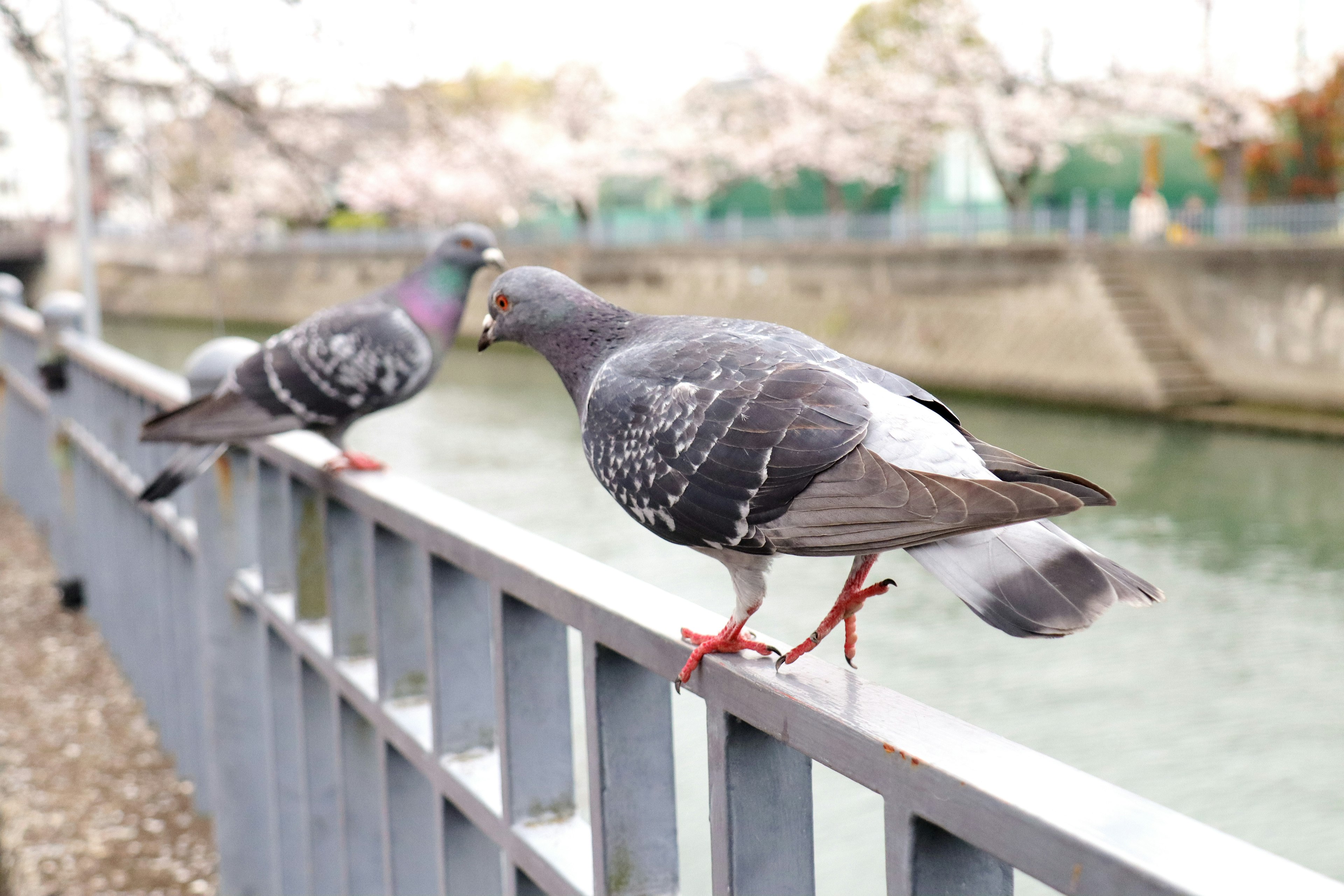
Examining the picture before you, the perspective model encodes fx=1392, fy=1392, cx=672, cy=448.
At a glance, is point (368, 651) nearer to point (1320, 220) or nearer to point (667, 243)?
point (1320, 220)

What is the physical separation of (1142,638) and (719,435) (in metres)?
6.10

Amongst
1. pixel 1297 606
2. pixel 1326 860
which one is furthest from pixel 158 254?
pixel 1326 860

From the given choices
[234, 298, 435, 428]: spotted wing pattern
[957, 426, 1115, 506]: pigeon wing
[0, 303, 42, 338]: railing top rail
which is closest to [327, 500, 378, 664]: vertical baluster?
[234, 298, 435, 428]: spotted wing pattern

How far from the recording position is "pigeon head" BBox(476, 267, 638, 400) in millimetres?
1812

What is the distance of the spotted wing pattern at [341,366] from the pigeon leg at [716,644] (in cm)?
176

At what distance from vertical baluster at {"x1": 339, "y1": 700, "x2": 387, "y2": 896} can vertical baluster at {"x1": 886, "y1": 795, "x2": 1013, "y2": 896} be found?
148cm

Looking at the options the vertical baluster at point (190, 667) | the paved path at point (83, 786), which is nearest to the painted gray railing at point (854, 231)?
the paved path at point (83, 786)

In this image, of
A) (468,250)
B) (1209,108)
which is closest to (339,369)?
(468,250)

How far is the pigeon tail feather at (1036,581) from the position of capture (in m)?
1.11

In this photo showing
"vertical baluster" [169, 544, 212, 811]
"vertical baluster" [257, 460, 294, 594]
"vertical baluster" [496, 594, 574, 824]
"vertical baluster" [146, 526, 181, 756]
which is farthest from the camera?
"vertical baluster" [146, 526, 181, 756]

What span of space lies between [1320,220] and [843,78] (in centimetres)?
1249

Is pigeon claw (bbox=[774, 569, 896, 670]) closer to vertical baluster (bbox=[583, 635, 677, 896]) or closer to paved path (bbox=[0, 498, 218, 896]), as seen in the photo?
vertical baluster (bbox=[583, 635, 677, 896])

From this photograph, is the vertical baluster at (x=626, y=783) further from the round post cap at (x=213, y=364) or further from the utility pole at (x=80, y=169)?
the utility pole at (x=80, y=169)

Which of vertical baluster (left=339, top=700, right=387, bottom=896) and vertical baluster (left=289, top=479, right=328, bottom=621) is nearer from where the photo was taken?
vertical baluster (left=339, top=700, right=387, bottom=896)
